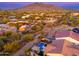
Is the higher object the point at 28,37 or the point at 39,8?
the point at 39,8

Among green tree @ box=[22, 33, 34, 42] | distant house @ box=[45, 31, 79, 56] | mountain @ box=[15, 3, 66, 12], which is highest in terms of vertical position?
mountain @ box=[15, 3, 66, 12]

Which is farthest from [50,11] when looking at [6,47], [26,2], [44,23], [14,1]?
[6,47]

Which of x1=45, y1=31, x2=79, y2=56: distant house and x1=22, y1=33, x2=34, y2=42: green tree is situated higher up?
x1=22, y1=33, x2=34, y2=42: green tree

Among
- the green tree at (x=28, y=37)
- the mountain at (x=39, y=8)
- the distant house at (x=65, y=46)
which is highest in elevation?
the mountain at (x=39, y=8)

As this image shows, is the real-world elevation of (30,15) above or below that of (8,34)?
above

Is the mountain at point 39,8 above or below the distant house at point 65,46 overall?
above

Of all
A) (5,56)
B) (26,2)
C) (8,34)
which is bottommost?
(5,56)

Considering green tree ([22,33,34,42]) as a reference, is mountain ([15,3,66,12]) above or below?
above

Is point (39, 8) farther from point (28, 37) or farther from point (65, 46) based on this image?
point (65, 46)

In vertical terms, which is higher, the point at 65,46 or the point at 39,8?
the point at 39,8

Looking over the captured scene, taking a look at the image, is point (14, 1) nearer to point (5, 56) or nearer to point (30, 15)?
point (30, 15)

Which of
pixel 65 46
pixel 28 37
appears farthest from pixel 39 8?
pixel 65 46
